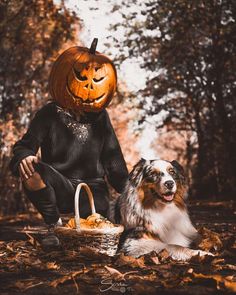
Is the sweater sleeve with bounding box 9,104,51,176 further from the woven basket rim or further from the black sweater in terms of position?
the woven basket rim

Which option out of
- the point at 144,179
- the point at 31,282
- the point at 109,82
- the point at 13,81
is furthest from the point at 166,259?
the point at 13,81

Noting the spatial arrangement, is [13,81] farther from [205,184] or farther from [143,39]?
[205,184]

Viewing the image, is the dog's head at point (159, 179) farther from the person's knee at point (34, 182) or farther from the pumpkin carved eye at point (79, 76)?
the pumpkin carved eye at point (79, 76)

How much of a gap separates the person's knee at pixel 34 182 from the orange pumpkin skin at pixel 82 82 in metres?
0.96

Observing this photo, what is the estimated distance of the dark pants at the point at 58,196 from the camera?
4.77 m

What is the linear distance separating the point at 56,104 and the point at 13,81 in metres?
11.8

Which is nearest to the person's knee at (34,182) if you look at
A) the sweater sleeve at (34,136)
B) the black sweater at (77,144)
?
the sweater sleeve at (34,136)

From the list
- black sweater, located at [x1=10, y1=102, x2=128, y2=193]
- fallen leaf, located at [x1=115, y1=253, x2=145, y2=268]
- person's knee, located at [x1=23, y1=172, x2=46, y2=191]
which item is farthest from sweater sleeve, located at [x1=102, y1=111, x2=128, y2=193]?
fallen leaf, located at [x1=115, y1=253, x2=145, y2=268]

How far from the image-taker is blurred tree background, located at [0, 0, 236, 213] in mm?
14695

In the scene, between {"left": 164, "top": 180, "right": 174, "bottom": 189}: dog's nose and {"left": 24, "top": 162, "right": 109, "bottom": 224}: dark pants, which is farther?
{"left": 24, "top": 162, "right": 109, "bottom": 224}: dark pants

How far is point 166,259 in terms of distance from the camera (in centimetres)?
344

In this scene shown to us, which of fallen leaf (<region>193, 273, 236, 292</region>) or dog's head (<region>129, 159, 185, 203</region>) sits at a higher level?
dog's head (<region>129, 159, 185, 203</region>)

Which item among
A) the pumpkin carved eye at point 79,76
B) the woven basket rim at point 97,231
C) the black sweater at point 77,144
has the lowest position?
the woven basket rim at point 97,231

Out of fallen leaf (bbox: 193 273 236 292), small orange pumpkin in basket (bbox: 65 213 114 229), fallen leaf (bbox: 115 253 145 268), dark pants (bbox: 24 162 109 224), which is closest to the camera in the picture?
fallen leaf (bbox: 193 273 236 292)
